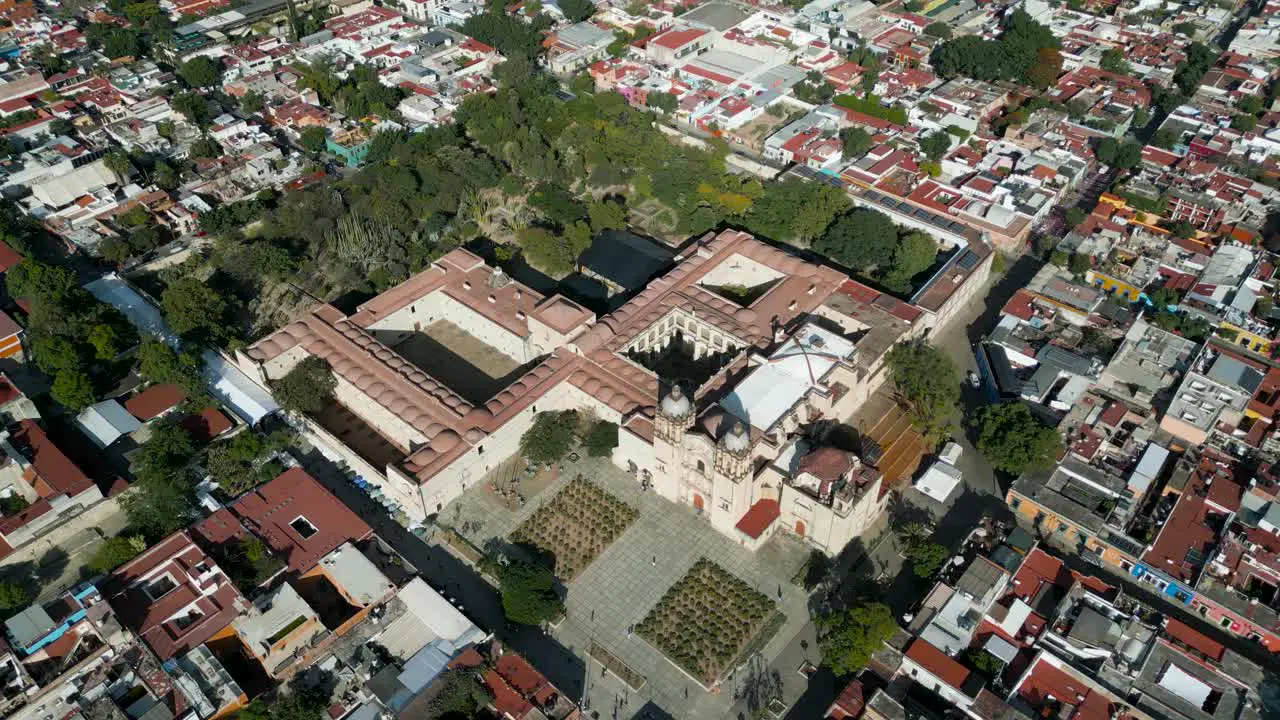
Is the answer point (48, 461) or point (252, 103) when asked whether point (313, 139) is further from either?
point (48, 461)

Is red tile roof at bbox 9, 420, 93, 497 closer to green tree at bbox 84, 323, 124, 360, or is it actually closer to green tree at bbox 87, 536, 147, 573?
green tree at bbox 87, 536, 147, 573

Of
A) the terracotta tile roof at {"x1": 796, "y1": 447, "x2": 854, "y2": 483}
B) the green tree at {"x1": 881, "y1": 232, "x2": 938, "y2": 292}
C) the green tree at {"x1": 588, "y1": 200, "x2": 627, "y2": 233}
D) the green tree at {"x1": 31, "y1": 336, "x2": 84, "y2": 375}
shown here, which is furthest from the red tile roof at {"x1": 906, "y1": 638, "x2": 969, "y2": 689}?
the green tree at {"x1": 31, "y1": 336, "x2": 84, "y2": 375}

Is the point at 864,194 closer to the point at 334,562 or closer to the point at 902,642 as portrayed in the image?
the point at 902,642

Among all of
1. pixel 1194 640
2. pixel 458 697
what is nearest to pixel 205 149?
pixel 458 697

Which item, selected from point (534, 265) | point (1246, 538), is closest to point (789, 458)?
point (1246, 538)

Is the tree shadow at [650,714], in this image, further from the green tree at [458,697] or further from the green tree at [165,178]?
the green tree at [165,178]

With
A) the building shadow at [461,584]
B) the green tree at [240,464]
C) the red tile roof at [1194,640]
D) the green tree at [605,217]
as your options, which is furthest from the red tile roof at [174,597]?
the red tile roof at [1194,640]
